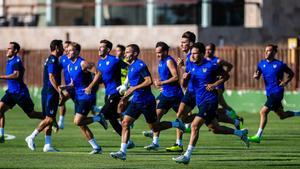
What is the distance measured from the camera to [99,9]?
171 ft

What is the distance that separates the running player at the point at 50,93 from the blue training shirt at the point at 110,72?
1.06 metres

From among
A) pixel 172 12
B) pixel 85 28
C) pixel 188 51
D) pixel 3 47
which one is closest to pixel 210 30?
pixel 172 12

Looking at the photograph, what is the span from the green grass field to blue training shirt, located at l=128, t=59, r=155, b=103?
1.07 meters

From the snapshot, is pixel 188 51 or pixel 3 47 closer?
pixel 188 51

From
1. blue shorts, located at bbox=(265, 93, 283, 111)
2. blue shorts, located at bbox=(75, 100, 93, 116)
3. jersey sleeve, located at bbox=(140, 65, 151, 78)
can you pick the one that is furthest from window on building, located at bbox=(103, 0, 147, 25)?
jersey sleeve, located at bbox=(140, 65, 151, 78)

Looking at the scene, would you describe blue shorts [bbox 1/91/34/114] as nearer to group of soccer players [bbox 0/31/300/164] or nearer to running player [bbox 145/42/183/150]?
group of soccer players [bbox 0/31/300/164]

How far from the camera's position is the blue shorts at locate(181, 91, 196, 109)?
76.3 ft

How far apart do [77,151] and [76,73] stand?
150 cm

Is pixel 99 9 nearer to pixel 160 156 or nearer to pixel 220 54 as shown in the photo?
pixel 220 54

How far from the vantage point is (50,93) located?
2303 centimetres

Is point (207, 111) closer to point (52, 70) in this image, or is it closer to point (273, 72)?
point (52, 70)

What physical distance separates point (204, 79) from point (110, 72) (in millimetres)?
4030

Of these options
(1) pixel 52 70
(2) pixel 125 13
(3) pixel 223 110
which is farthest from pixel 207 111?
(2) pixel 125 13

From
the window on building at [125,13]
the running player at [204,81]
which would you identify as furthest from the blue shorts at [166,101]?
the window on building at [125,13]
